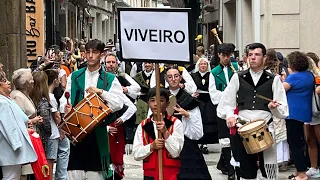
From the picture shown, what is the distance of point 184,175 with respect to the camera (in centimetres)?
999

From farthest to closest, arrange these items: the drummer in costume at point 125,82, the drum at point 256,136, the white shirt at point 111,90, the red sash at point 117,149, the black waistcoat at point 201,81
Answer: the black waistcoat at point 201,81
the drummer in costume at point 125,82
the red sash at point 117,149
the white shirt at point 111,90
the drum at point 256,136

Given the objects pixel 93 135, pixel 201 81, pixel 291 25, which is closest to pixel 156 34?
pixel 93 135

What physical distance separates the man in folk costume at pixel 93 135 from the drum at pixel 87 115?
18 centimetres

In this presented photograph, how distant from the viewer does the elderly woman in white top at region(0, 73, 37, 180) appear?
7.52 m

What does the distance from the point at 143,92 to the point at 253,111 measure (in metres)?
5.06

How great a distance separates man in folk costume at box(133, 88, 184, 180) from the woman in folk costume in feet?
16.0

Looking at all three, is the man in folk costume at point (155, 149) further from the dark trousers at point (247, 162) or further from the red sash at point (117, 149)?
the red sash at point (117, 149)

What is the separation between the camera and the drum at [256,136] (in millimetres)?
8117

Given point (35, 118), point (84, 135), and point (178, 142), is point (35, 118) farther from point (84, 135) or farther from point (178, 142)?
point (178, 142)

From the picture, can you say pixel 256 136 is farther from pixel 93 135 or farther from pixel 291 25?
pixel 291 25

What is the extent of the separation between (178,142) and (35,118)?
1.81 metres

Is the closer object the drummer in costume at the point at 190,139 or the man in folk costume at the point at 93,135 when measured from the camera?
the man in folk costume at the point at 93,135

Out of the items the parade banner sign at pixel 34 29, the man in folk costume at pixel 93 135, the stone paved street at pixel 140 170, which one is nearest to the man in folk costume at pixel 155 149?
the man in folk costume at pixel 93 135

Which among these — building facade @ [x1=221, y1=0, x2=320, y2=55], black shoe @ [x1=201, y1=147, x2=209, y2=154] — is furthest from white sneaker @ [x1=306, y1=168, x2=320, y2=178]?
building facade @ [x1=221, y1=0, x2=320, y2=55]
